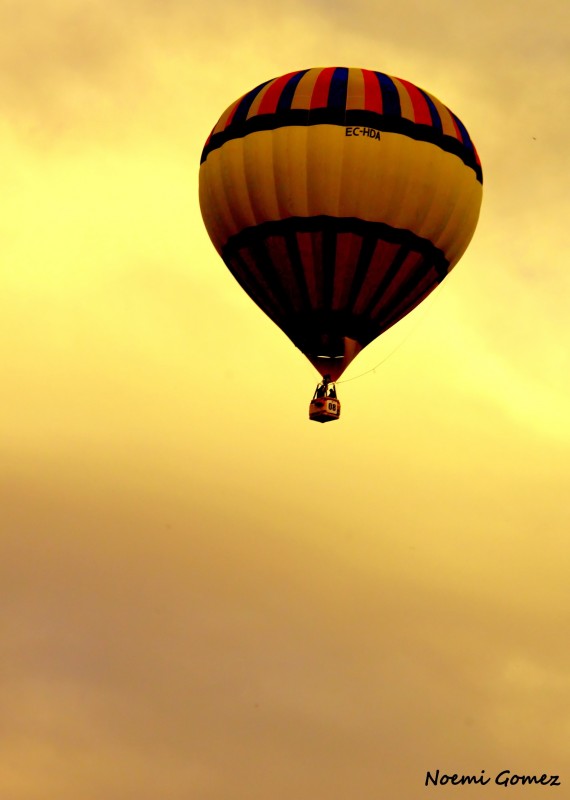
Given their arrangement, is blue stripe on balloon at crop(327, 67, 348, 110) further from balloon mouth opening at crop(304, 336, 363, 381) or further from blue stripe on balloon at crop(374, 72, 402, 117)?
balloon mouth opening at crop(304, 336, 363, 381)

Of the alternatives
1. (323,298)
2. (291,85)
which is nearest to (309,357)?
(323,298)

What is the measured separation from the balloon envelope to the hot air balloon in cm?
3

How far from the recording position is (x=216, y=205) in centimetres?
9306

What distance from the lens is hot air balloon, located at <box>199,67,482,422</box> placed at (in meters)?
91.1

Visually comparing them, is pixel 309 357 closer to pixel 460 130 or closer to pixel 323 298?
pixel 323 298

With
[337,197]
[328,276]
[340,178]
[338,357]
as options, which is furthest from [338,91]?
[338,357]

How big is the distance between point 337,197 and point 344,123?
6.43 feet

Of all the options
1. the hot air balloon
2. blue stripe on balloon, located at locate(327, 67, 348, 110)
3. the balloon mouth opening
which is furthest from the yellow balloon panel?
the balloon mouth opening

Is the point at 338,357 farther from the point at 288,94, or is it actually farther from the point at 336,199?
the point at 288,94

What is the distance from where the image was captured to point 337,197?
91.1 metres

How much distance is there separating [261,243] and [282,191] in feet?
5.66

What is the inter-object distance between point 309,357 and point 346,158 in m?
5.58

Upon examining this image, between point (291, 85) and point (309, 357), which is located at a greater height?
point (291, 85)

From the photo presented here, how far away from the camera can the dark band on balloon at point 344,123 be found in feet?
299
